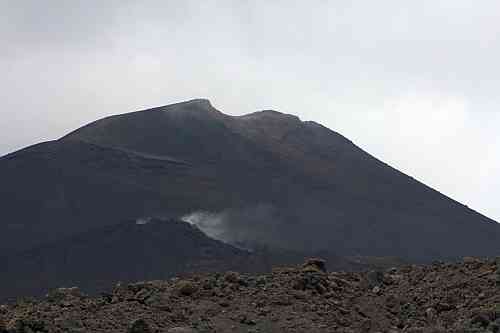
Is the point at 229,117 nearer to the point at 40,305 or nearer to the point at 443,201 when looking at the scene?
the point at 443,201

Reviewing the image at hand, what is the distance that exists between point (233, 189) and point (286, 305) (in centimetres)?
10278

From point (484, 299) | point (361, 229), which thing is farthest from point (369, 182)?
point (484, 299)

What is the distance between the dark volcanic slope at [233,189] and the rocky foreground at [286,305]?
82.5 meters

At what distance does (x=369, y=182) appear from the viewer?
121625 mm

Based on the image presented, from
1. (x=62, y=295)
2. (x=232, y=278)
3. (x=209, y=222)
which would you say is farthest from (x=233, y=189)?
(x=232, y=278)

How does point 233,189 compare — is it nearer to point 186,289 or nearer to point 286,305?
point 186,289

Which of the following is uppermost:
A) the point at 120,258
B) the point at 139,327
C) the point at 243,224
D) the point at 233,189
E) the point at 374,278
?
the point at 139,327

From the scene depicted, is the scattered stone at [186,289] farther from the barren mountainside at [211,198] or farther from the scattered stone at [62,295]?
the barren mountainside at [211,198]

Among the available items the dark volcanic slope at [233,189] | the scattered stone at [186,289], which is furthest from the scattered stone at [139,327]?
the dark volcanic slope at [233,189]

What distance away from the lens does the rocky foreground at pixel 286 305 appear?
12.4 m

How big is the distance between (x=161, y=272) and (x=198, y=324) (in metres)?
74.0

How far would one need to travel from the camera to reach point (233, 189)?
381ft

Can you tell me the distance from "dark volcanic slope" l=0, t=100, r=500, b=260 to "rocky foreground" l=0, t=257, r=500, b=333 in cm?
8250

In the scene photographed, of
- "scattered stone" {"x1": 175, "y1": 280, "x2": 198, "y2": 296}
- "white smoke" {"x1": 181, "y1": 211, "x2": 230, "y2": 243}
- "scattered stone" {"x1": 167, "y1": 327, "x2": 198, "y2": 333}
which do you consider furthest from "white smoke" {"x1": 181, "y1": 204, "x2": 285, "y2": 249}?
"scattered stone" {"x1": 167, "y1": 327, "x2": 198, "y2": 333}
